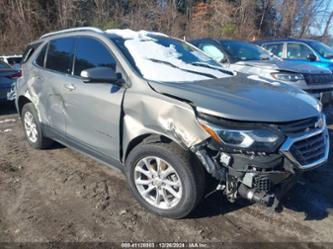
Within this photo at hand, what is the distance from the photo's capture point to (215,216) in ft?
10.6

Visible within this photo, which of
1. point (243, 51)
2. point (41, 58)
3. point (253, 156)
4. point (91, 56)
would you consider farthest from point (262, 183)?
point (243, 51)

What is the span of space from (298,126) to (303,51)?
23.9 ft

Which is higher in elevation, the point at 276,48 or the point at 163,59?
the point at 163,59

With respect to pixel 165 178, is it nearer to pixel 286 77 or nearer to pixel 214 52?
pixel 286 77

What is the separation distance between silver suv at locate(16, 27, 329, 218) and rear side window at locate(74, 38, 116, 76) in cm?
1

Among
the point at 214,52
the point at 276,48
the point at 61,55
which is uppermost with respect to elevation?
the point at 61,55

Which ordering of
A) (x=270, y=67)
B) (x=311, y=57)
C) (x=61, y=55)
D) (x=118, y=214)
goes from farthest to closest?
(x=311, y=57)
(x=270, y=67)
(x=61, y=55)
(x=118, y=214)

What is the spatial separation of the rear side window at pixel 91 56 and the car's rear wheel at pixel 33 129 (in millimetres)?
1318

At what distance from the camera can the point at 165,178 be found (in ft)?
10.2

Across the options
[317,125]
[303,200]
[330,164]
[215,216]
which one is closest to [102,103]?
[215,216]

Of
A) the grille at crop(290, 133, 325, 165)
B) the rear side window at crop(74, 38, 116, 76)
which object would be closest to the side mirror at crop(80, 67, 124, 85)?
the rear side window at crop(74, 38, 116, 76)

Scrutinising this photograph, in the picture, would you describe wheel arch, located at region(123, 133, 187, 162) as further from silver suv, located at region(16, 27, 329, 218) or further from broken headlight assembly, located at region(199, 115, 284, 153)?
broken headlight assembly, located at region(199, 115, 284, 153)

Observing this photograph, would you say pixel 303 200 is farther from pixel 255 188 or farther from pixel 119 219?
pixel 119 219

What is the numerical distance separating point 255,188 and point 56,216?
196 centimetres
